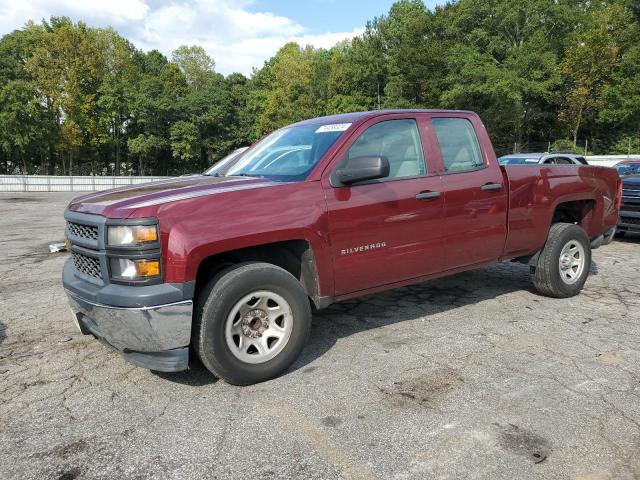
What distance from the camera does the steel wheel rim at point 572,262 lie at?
5363mm

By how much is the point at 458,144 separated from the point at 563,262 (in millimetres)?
1936

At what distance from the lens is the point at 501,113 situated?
3953cm

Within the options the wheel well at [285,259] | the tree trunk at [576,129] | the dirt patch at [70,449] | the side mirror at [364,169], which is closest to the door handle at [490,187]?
the side mirror at [364,169]

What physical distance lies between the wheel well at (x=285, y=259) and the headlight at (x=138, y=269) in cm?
46

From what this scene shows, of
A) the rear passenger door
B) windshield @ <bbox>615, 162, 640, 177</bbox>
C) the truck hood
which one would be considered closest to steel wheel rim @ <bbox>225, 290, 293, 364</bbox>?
the truck hood

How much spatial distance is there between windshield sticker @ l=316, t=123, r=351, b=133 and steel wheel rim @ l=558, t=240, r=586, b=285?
2.89 metres

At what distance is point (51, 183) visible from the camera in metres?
31.7

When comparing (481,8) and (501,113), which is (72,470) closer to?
(501,113)

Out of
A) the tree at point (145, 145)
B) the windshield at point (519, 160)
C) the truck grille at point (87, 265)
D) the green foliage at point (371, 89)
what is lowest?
the truck grille at point (87, 265)

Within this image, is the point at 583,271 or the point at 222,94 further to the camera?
the point at 222,94

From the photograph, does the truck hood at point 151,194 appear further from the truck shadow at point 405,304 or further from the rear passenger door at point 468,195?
the rear passenger door at point 468,195

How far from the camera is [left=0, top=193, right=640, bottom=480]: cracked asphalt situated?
8.27 feet

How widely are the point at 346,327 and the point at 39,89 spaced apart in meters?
49.5

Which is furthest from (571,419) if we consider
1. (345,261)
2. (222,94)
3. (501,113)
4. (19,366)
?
(222,94)
